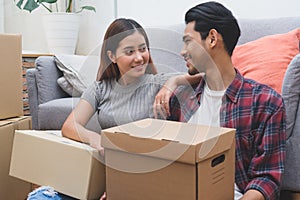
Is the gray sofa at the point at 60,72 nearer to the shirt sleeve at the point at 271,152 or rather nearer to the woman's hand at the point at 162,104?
the woman's hand at the point at 162,104

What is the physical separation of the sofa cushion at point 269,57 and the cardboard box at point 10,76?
0.94m

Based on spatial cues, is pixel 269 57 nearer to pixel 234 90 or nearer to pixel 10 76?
pixel 234 90

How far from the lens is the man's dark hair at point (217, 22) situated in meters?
1.32

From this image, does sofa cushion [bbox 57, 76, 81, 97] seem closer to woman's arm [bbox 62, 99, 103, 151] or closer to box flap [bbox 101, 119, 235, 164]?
woman's arm [bbox 62, 99, 103, 151]

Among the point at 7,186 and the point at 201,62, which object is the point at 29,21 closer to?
the point at 7,186

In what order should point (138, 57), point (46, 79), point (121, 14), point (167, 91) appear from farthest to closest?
point (121, 14) → point (46, 79) → point (138, 57) → point (167, 91)

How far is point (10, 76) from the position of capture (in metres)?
1.62

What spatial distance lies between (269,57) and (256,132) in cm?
54

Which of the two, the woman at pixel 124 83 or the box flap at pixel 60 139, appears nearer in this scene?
the box flap at pixel 60 139

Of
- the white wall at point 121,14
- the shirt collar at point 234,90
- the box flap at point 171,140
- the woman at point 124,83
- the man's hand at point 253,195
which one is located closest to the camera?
the box flap at point 171,140

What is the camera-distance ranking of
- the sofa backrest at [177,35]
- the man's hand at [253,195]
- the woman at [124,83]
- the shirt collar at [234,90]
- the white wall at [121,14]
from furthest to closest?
the white wall at [121,14] → the sofa backrest at [177,35] → the woman at [124,83] → the shirt collar at [234,90] → the man's hand at [253,195]

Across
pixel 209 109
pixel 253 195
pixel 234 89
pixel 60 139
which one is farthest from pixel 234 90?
pixel 60 139

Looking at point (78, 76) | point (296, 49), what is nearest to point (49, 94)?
point (78, 76)

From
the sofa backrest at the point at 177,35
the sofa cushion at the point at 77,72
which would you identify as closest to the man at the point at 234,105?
the sofa backrest at the point at 177,35
